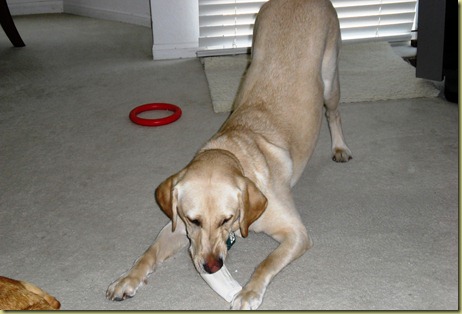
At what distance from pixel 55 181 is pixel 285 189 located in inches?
53.9

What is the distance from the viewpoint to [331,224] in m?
2.85

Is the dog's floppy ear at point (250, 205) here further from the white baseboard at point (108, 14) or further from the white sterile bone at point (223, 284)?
the white baseboard at point (108, 14)

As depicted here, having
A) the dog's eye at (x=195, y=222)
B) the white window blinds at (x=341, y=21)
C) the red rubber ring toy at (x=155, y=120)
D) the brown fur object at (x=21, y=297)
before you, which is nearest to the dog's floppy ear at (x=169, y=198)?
the dog's eye at (x=195, y=222)

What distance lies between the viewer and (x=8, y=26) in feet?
18.4

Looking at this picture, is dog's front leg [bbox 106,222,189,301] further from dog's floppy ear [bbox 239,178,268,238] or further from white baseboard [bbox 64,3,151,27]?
white baseboard [bbox 64,3,151,27]

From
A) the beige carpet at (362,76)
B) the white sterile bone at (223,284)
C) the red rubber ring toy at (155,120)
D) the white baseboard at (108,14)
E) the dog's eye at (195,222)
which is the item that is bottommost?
the white sterile bone at (223,284)

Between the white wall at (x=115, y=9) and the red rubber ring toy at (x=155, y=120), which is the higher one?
the white wall at (x=115, y=9)

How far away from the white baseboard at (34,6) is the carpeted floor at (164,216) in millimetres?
2187

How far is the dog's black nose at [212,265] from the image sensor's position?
222cm

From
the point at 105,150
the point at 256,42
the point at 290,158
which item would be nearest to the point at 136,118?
the point at 105,150

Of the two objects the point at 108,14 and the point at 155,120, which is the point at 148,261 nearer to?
the point at 155,120

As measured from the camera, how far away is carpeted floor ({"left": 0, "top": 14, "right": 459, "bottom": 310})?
2.45 metres

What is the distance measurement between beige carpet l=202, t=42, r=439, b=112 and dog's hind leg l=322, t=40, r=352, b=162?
0.70 metres

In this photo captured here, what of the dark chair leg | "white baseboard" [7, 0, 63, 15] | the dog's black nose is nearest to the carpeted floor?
the dog's black nose
